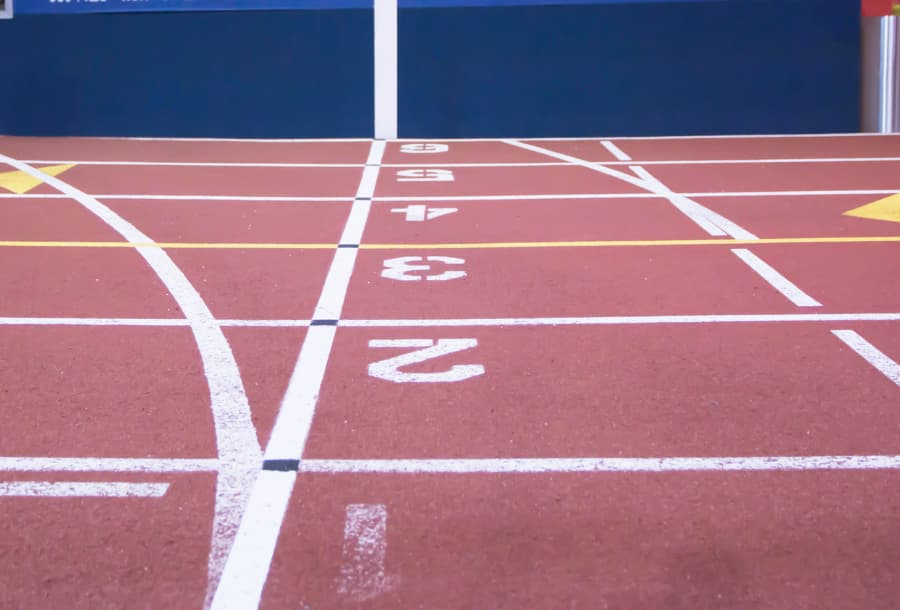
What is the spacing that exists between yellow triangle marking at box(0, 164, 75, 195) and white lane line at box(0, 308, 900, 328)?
5.92m

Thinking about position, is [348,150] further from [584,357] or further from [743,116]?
[584,357]

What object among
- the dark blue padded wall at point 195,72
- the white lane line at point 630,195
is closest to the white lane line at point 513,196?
the white lane line at point 630,195

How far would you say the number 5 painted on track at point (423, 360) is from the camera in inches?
227

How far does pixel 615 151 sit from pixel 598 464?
11575 mm

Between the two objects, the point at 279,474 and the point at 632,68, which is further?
the point at 632,68

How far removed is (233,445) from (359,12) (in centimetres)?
1349

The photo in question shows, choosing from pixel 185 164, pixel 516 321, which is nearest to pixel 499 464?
pixel 516 321

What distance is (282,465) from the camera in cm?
464

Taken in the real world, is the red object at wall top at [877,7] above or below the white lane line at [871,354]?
above

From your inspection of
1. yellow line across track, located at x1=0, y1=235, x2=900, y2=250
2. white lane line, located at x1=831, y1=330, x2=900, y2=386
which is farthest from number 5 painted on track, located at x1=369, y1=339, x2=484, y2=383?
yellow line across track, located at x1=0, y1=235, x2=900, y2=250

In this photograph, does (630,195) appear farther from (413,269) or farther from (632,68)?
(632,68)

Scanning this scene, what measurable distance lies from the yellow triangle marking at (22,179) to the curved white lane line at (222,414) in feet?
13.9

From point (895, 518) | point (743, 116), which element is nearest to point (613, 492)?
point (895, 518)

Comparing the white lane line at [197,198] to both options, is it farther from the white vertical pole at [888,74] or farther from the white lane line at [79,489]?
the white vertical pole at [888,74]
